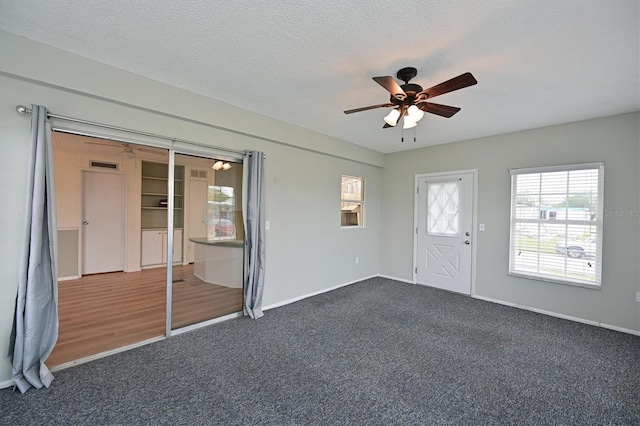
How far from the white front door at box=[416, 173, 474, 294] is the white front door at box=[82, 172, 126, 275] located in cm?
631

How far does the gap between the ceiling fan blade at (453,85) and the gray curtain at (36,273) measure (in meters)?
3.22

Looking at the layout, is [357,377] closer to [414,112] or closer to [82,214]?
[414,112]

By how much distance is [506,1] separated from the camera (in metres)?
1.71

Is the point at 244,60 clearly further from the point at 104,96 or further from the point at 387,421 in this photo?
the point at 387,421

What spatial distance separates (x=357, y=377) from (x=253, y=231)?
6.84 ft

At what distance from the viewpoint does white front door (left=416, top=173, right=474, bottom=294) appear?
4.79 meters

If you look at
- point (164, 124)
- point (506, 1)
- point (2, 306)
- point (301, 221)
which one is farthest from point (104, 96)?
point (506, 1)

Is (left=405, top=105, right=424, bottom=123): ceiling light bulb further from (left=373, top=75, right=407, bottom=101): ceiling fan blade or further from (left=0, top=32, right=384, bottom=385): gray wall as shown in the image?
(left=0, top=32, right=384, bottom=385): gray wall

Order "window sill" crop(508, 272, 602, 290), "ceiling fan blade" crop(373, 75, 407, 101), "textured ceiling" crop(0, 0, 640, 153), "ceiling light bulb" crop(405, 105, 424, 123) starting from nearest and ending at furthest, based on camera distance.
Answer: "textured ceiling" crop(0, 0, 640, 153) → "ceiling fan blade" crop(373, 75, 407, 101) → "ceiling light bulb" crop(405, 105, 424, 123) → "window sill" crop(508, 272, 602, 290)

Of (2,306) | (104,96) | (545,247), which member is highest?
(104,96)

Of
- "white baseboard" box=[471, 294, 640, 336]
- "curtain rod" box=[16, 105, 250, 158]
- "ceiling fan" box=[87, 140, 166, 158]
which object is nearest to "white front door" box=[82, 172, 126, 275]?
"ceiling fan" box=[87, 140, 166, 158]

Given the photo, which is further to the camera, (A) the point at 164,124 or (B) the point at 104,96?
(A) the point at 164,124

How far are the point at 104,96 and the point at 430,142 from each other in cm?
472

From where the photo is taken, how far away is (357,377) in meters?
2.37
